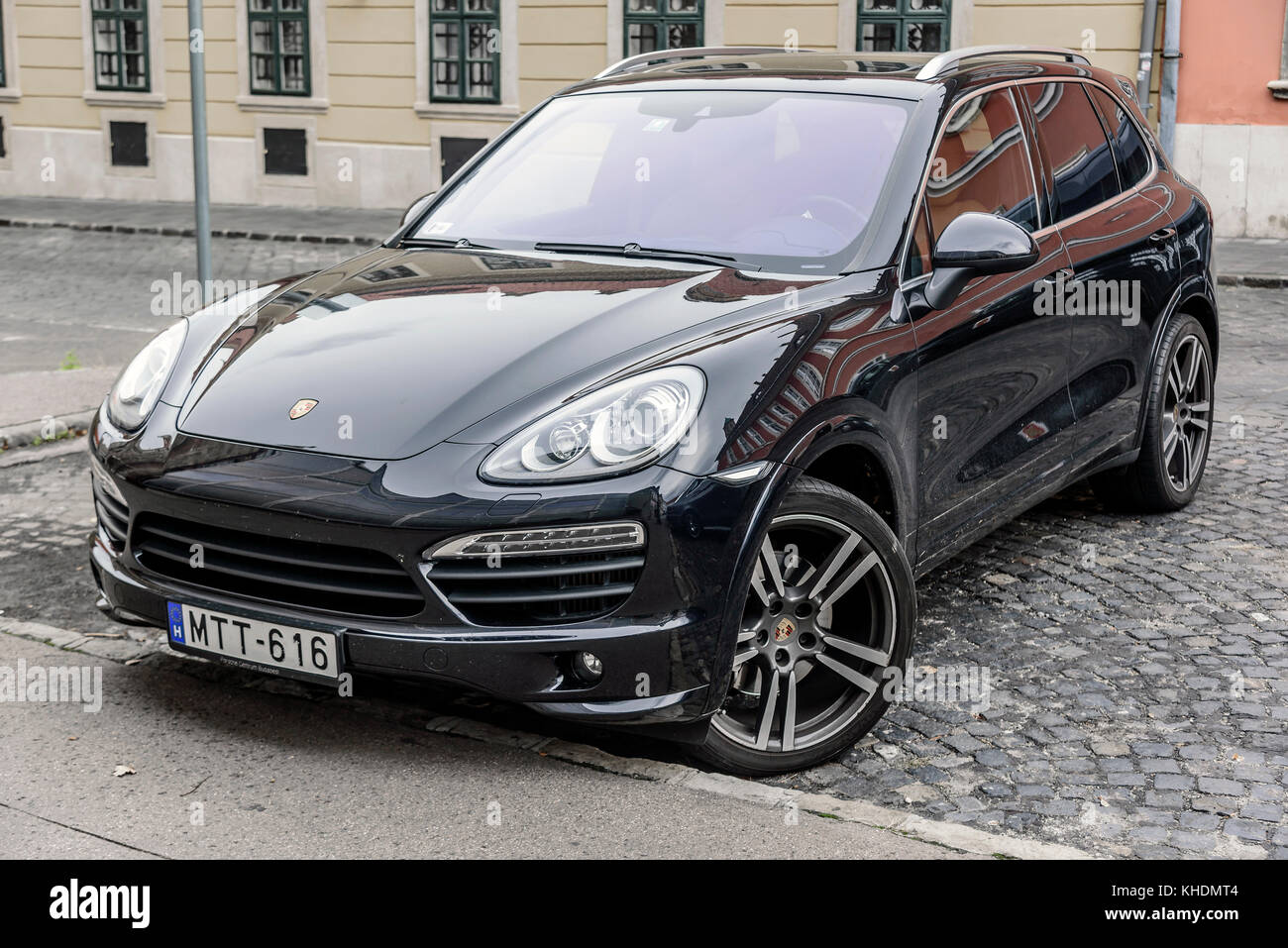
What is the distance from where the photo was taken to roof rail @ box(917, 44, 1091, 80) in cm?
498

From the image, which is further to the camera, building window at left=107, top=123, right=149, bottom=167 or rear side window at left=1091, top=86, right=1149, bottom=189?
building window at left=107, top=123, right=149, bottom=167

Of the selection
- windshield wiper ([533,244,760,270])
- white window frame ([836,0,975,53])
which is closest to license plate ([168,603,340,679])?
windshield wiper ([533,244,760,270])

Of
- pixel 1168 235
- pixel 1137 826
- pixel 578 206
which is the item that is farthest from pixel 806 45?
pixel 1137 826

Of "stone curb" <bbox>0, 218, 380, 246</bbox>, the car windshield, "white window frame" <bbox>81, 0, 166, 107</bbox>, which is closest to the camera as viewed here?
the car windshield

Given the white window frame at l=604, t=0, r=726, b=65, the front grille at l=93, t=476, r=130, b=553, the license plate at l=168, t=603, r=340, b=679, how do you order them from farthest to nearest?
the white window frame at l=604, t=0, r=726, b=65, the front grille at l=93, t=476, r=130, b=553, the license plate at l=168, t=603, r=340, b=679

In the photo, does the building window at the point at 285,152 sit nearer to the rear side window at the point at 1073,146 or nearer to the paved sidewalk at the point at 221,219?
the paved sidewalk at the point at 221,219

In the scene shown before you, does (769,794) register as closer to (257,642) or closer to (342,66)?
(257,642)

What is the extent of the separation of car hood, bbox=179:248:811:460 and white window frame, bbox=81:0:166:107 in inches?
763

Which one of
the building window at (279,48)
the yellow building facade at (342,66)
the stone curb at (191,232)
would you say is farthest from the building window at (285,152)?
the stone curb at (191,232)

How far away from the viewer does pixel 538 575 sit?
346cm

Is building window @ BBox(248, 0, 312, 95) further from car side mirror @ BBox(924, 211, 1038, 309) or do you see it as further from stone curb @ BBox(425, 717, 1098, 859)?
stone curb @ BBox(425, 717, 1098, 859)

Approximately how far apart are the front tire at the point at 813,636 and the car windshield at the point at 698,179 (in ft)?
2.77

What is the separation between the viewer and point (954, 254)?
437cm

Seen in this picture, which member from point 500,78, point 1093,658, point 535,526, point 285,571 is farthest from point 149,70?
point 535,526
